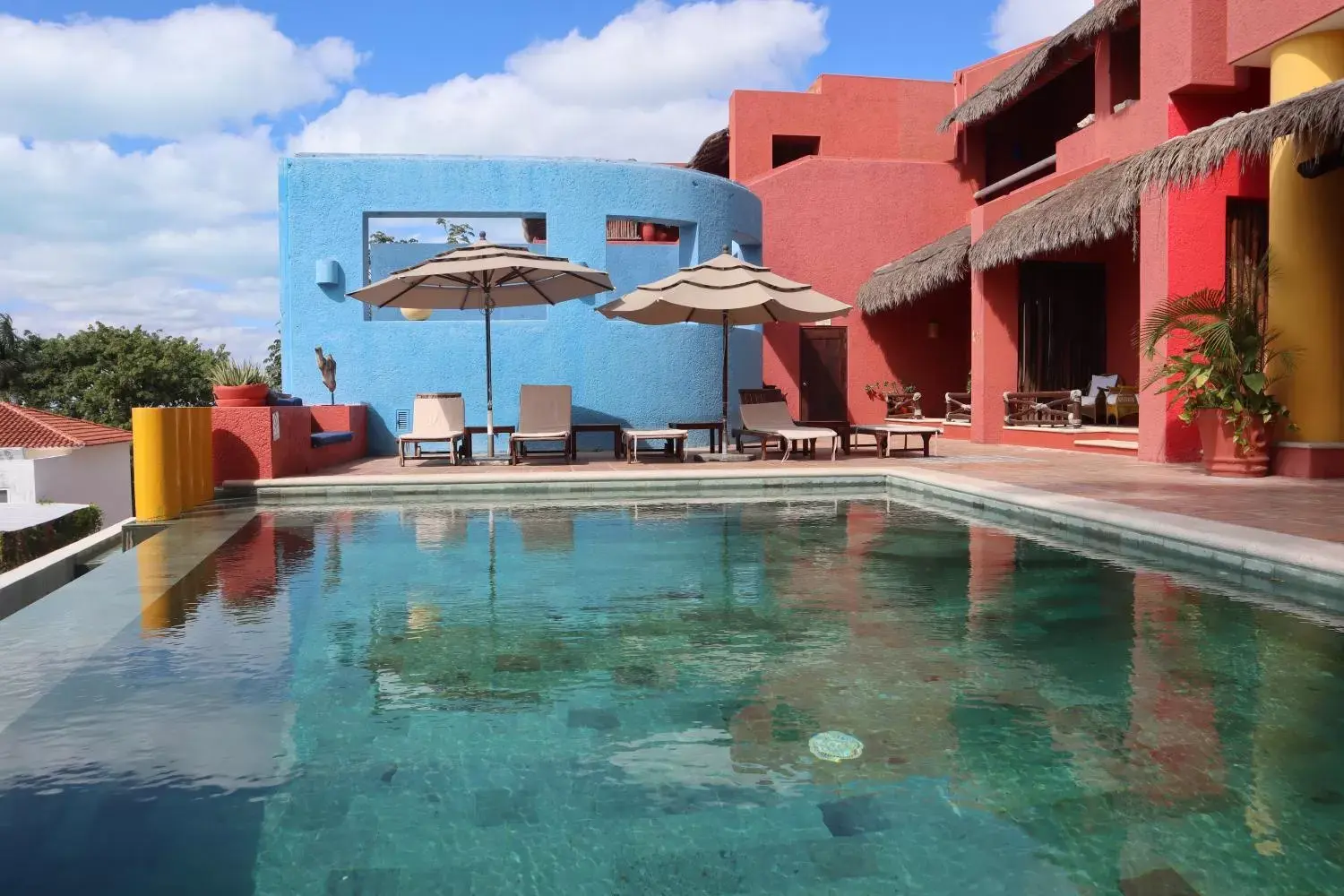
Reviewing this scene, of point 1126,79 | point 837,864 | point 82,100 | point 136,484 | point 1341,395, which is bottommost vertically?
point 837,864

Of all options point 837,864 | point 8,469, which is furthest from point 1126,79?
point 8,469

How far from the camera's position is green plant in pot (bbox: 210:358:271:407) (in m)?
9.34

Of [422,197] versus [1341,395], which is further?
[422,197]

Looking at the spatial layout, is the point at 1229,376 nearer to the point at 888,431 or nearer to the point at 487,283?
the point at 888,431

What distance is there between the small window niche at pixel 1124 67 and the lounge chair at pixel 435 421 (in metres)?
9.85

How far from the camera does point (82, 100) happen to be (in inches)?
760

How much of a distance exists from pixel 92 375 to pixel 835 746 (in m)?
46.9

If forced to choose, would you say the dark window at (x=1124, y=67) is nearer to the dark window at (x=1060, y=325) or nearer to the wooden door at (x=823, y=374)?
the dark window at (x=1060, y=325)

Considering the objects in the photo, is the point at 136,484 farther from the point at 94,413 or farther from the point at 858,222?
the point at 94,413

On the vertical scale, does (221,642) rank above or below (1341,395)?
below

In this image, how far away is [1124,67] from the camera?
13.4m

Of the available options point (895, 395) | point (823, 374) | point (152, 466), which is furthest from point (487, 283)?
point (895, 395)

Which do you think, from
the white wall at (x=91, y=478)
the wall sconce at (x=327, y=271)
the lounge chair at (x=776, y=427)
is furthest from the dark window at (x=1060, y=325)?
the white wall at (x=91, y=478)

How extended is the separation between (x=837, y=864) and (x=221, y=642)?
114 inches
